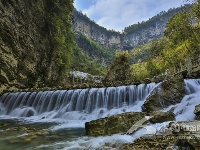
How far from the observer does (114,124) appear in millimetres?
10102

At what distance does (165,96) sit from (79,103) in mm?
7532

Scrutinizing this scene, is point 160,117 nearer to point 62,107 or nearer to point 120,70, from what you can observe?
point 62,107

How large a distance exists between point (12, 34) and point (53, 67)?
386 inches

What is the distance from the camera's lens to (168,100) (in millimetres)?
14805

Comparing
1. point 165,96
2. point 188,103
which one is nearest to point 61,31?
point 165,96

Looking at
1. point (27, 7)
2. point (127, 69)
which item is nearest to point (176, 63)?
point (127, 69)

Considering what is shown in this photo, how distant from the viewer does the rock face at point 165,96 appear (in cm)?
1439

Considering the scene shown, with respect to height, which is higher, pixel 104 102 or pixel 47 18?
pixel 47 18

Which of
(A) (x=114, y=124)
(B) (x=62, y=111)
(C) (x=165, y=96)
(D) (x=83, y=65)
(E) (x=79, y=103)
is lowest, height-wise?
(A) (x=114, y=124)

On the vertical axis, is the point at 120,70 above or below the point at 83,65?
below

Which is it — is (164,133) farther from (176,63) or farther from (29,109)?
(176,63)

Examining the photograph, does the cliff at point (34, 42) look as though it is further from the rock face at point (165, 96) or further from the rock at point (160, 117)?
the rock at point (160, 117)

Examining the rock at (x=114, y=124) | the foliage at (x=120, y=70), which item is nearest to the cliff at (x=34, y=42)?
the foliage at (x=120, y=70)

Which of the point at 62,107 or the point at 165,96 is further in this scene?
the point at 62,107
